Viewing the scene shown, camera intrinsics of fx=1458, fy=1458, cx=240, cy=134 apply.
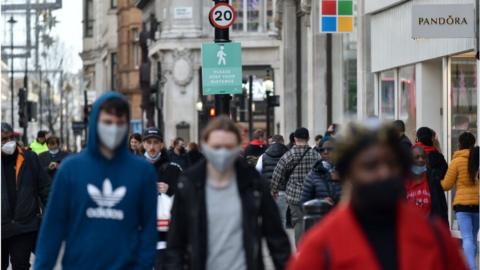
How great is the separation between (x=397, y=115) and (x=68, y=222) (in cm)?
1971

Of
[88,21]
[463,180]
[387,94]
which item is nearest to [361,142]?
[463,180]

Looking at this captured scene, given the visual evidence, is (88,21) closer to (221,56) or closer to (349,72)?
(349,72)

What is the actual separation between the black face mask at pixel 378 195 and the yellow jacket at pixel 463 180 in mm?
10982

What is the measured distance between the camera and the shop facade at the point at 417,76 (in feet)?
74.8

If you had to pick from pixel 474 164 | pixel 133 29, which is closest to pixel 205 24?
pixel 133 29

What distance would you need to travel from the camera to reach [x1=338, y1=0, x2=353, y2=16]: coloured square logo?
30.2 meters

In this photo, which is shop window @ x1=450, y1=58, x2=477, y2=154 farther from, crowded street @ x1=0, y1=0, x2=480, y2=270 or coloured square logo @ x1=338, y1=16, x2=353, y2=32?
coloured square logo @ x1=338, y1=16, x2=353, y2=32

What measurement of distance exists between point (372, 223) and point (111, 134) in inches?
112

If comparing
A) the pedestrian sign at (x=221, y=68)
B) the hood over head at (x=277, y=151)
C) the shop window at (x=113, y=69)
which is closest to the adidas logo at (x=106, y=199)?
the pedestrian sign at (x=221, y=68)

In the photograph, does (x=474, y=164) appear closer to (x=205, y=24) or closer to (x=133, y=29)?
(x=205, y=24)

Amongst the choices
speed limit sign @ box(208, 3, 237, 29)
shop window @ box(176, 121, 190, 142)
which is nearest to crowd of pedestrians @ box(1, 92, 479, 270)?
speed limit sign @ box(208, 3, 237, 29)

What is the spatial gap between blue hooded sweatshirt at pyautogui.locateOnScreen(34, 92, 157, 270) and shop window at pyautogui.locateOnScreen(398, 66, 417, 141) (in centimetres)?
1798

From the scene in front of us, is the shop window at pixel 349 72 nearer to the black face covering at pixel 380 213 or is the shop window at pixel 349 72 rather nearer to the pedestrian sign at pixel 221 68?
the pedestrian sign at pixel 221 68

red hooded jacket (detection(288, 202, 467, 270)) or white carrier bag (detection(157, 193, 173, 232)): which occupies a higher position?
red hooded jacket (detection(288, 202, 467, 270))
